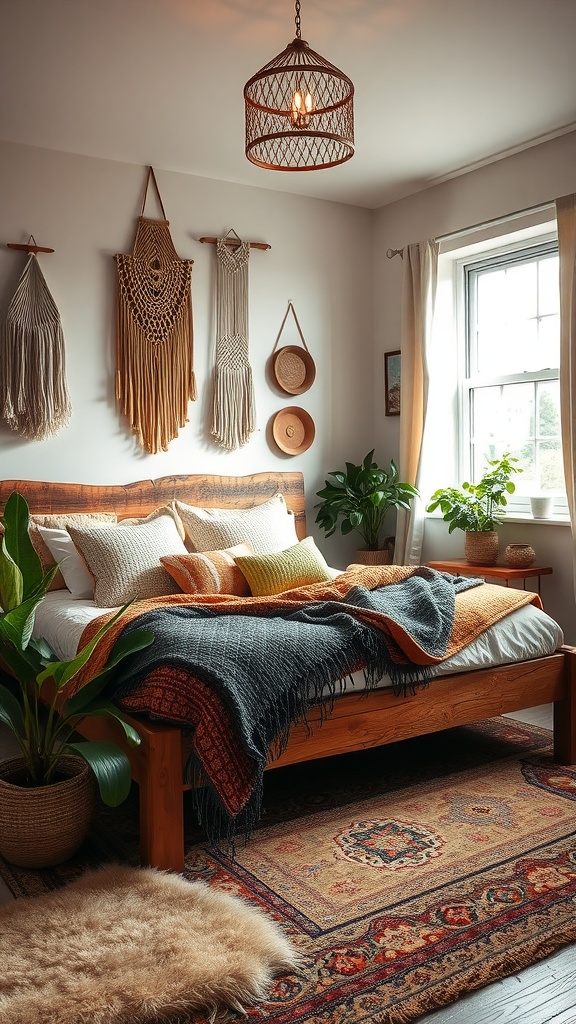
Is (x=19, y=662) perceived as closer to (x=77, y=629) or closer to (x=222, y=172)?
(x=77, y=629)

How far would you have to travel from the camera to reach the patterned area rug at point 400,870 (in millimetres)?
1847

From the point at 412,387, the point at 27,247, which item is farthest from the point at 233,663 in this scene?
the point at 412,387

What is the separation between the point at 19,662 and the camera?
2.49 metres

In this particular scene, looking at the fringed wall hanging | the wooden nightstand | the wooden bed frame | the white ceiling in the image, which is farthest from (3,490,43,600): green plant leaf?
the wooden nightstand

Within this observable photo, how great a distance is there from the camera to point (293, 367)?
5.04 m

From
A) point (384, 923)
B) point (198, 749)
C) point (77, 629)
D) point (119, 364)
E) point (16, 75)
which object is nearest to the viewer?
point (384, 923)

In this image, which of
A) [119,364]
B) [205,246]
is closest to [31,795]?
[119,364]

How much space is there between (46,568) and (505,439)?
8.45ft

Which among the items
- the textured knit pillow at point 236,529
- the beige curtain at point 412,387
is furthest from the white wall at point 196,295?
the textured knit pillow at point 236,529

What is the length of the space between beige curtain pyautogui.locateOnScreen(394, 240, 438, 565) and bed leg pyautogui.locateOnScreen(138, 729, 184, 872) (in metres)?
2.85

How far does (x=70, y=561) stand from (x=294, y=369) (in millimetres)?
1966

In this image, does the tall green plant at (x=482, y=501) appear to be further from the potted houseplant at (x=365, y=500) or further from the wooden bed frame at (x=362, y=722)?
the wooden bed frame at (x=362, y=722)

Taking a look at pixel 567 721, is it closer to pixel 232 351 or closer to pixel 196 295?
pixel 232 351

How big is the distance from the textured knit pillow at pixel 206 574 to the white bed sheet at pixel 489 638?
0.35m
